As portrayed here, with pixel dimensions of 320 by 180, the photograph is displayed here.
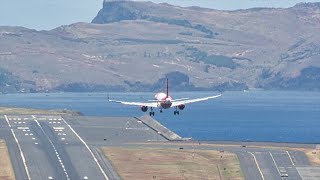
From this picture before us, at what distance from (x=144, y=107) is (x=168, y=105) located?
6.59 m

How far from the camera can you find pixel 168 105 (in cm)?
18975

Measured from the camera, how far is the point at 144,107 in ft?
640
